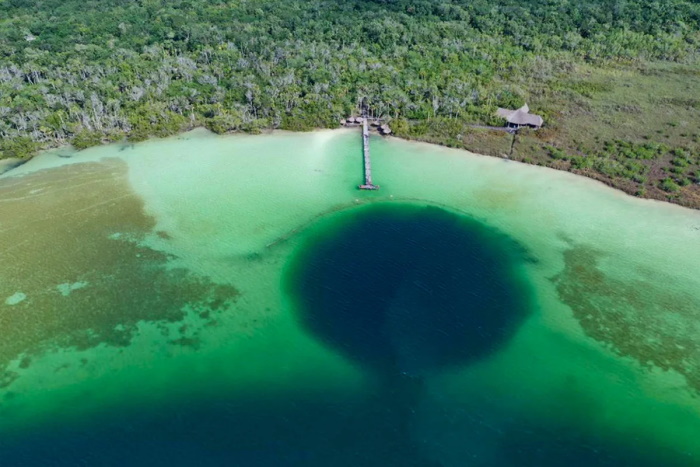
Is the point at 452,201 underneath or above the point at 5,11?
underneath

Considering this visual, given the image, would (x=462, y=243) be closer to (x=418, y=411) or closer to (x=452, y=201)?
(x=452, y=201)

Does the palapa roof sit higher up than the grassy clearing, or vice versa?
the palapa roof

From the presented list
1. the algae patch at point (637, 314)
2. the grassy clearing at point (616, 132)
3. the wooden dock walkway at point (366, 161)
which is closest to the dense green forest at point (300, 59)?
the grassy clearing at point (616, 132)

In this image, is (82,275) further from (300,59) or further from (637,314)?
(300,59)

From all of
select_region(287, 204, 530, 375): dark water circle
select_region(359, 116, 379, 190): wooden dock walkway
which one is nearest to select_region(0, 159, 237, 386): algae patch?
select_region(287, 204, 530, 375): dark water circle

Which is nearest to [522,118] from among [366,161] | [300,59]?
[366,161]

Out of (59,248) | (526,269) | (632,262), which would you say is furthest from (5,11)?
(632,262)

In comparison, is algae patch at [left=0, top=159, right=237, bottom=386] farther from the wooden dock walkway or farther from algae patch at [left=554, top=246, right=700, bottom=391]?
algae patch at [left=554, top=246, right=700, bottom=391]
